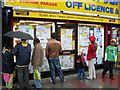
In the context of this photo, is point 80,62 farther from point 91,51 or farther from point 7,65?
point 7,65

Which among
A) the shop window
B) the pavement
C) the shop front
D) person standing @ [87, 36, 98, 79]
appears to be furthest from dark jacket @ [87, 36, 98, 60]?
the shop window

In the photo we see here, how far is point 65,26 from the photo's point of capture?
722 centimetres

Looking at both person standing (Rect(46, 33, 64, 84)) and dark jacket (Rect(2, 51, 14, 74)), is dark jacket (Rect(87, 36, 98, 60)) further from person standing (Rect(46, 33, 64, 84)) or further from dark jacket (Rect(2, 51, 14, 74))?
dark jacket (Rect(2, 51, 14, 74))

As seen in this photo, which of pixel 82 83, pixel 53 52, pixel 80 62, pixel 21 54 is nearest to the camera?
pixel 21 54

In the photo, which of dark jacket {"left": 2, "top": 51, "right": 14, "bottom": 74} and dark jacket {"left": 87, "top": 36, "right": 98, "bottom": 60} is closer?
dark jacket {"left": 2, "top": 51, "right": 14, "bottom": 74}

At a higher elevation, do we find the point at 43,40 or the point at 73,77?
the point at 43,40

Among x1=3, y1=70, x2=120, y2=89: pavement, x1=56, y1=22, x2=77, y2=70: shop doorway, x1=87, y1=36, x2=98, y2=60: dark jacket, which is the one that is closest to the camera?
x1=3, y1=70, x2=120, y2=89: pavement

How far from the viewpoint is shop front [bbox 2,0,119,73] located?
618 cm

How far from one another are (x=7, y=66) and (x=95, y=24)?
508 cm

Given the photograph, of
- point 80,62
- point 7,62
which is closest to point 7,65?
point 7,62

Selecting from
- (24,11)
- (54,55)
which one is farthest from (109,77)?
(24,11)

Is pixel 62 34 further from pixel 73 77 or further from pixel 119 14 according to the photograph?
pixel 119 14

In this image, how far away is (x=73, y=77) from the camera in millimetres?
6926

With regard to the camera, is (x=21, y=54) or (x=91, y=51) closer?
(x=21, y=54)
